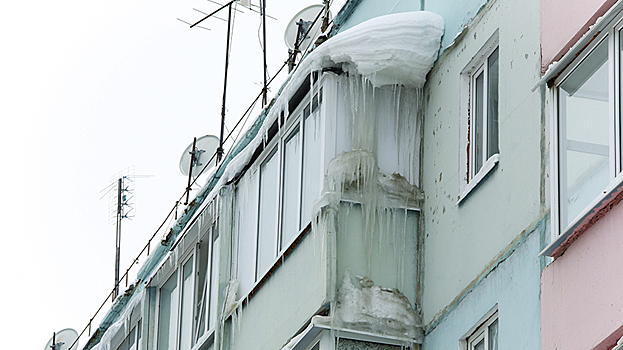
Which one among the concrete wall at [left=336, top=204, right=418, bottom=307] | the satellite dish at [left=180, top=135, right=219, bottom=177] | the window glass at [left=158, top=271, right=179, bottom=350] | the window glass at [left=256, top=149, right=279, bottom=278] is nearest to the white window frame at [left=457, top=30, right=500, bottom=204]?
the concrete wall at [left=336, top=204, right=418, bottom=307]

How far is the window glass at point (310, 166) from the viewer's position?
11406mm

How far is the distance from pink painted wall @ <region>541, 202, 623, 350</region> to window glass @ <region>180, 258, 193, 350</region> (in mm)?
7709

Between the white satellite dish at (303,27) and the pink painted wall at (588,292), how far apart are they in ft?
26.1

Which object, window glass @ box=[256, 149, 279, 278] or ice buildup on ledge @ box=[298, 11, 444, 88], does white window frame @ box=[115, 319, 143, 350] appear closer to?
window glass @ box=[256, 149, 279, 278]

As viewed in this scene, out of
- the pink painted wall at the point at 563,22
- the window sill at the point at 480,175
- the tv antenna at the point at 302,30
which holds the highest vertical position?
the tv antenna at the point at 302,30

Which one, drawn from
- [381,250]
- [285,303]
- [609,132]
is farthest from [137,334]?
[609,132]

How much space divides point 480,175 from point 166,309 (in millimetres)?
7415

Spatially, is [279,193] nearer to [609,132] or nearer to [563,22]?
[563,22]

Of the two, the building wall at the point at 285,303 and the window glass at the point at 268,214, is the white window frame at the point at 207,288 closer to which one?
the building wall at the point at 285,303

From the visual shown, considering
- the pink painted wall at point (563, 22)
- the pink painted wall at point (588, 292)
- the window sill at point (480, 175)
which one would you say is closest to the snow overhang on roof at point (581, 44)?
the pink painted wall at point (563, 22)

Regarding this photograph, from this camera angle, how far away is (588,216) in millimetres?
7230

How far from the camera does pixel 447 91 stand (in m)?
10.9

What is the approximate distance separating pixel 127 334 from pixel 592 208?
1164cm

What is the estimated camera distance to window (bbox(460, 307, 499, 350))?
9.45 m
